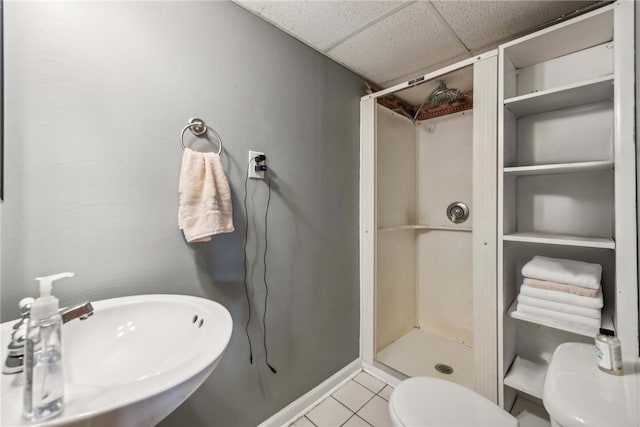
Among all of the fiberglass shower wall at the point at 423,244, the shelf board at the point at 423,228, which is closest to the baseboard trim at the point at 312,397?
the fiberglass shower wall at the point at 423,244

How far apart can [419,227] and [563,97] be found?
4.12ft

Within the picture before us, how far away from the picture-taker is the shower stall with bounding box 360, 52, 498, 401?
6.02 ft

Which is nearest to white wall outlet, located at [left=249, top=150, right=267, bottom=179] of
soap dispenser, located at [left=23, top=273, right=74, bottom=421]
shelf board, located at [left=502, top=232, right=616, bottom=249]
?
soap dispenser, located at [left=23, top=273, right=74, bottom=421]

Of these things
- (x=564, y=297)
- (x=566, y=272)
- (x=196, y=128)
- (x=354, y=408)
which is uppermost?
(x=196, y=128)

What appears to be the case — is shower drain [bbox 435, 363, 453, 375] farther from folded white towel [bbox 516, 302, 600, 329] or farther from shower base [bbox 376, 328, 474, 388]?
folded white towel [bbox 516, 302, 600, 329]

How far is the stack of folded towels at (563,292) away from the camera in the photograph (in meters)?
1.06

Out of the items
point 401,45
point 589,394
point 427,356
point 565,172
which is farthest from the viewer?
point 427,356

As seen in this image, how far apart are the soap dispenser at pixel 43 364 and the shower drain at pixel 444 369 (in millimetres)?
2008

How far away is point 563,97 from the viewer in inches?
47.8

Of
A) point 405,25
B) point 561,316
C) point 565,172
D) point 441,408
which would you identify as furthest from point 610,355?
point 405,25

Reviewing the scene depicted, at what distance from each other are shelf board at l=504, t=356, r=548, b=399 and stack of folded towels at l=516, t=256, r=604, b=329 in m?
0.35

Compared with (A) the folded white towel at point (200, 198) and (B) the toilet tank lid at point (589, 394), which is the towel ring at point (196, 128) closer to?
(A) the folded white towel at point (200, 198)

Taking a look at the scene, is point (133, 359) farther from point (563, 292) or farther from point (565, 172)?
point (565, 172)

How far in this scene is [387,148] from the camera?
80.3 inches
